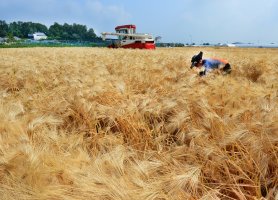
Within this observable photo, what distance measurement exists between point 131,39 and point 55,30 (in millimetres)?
107591

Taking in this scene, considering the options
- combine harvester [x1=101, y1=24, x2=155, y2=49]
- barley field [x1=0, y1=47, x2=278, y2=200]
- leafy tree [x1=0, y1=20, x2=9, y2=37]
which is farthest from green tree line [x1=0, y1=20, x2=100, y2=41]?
barley field [x1=0, y1=47, x2=278, y2=200]

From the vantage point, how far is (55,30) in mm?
141375

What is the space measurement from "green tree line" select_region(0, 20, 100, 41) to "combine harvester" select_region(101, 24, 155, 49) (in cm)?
8485

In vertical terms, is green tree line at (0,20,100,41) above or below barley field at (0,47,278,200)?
below

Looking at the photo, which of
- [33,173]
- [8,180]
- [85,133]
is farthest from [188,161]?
[85,133]

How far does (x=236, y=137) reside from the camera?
228 centimetres

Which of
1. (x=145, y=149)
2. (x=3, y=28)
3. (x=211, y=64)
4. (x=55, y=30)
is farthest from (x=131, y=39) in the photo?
(x=55, y=30)

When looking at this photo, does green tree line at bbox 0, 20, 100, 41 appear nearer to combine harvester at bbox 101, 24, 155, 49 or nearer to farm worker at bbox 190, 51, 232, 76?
combine harvester at bbox 101, 24, 155, 49

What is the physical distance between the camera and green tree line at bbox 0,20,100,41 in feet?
421

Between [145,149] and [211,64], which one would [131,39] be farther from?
[145,149]

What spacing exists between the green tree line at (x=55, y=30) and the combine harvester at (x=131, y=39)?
84.8 meters

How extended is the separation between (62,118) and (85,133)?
1.78 ft

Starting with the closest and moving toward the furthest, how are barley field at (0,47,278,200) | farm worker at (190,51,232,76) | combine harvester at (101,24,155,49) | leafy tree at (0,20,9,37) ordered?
barley field at (0,47,278,200)
farm worker at (190,51,232,76)
combine harvester at (101,24,155,49)
leafy tree at (0,20,9,37)

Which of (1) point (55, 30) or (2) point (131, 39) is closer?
(2) point (131, 39)
